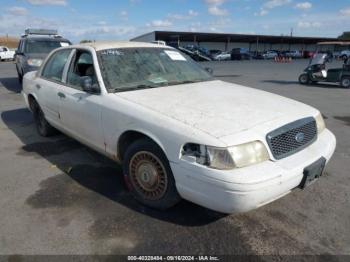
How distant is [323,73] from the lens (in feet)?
45.3

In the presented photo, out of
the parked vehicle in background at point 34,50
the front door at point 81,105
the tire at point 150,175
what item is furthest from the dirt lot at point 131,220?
the parked vehicle in background at point 34,50

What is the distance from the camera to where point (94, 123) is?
3594mm

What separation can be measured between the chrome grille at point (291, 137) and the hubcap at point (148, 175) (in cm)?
101

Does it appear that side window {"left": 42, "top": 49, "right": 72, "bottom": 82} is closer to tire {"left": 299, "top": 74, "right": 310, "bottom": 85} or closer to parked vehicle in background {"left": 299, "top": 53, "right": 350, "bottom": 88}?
parked vehicle in background {"left": 299, "top": 53, "right": 350, "bottom": 88}

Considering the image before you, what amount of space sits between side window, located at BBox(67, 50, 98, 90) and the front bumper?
78.9 inches

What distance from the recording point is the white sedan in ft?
8.14

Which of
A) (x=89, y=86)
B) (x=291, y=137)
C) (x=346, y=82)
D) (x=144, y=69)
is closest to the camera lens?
(x=291, y=137)

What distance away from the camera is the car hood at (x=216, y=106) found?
269 cm

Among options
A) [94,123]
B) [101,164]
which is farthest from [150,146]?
[101,164]

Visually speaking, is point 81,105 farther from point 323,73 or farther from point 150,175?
point 323,73

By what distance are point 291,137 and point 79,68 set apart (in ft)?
9.44

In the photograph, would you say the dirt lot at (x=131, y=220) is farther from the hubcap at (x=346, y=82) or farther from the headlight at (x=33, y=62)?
the hubcap at (x=346, y=82)

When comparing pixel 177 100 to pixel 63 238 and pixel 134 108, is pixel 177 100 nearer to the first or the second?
pixel 134 108

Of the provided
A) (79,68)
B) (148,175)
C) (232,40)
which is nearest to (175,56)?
(79,68)
